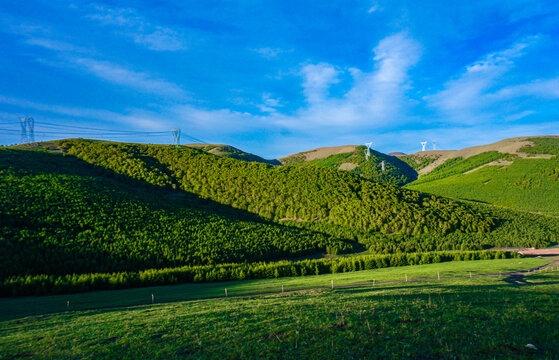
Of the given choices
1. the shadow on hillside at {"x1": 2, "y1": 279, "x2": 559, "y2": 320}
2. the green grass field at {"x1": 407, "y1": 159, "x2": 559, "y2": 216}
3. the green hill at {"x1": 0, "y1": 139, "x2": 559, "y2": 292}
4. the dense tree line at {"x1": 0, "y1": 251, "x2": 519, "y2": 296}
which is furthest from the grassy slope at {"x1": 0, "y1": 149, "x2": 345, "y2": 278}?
the green grass field at {"x1": 407, "y1": 159, "x2": 559, "y2": 216}

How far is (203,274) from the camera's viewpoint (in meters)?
46.5

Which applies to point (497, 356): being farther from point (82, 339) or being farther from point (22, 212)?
point (22, 212)

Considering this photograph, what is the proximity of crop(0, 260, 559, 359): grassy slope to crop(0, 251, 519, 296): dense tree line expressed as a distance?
932 inches

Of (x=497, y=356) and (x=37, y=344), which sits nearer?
(x=497, y=356)

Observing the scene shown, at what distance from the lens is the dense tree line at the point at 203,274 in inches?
1348

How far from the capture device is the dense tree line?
3425cm

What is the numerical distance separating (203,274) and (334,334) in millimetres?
39474

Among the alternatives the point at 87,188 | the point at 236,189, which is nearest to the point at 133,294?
the point at 87,188

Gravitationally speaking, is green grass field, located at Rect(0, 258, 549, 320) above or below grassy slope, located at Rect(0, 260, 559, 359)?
below

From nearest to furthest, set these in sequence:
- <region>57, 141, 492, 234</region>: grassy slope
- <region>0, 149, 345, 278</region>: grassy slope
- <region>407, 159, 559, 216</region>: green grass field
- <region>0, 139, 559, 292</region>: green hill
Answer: <region>0, 149, 345, 278</region>: grassy slope, <region>0, 139, 559, 292</region>: green hill, <region>57, 141, 492, 234</region>: grassy slope, <region>407, 159, 559, 216</region>: green grass field

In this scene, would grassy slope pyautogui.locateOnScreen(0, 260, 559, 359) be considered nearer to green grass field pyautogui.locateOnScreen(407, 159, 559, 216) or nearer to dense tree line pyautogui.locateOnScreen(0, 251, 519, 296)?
dense tree line pyautogui.locateOnScreen(0, 251, 519, 296)

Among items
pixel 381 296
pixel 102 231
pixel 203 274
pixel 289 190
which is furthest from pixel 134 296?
pixel 289 190

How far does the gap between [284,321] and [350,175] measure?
135 metres

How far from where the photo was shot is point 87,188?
84.7m
